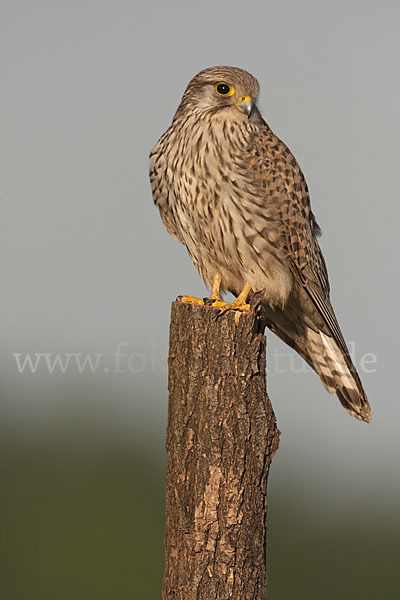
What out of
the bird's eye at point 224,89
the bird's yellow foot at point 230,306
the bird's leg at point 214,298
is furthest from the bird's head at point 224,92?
the bird's yellow foot at point 230,306

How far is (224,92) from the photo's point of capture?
4477 millimetres

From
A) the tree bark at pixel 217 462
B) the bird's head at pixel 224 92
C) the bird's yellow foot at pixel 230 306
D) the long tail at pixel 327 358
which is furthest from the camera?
the long tail at pixel 327 358

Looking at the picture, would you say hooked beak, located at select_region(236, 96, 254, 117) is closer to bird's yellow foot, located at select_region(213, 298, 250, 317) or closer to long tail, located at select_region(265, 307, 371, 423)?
bird's yellow foot, located at select_region(213, 298, 250, 317)

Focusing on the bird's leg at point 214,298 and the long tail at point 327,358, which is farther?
the long tail at point 327,358

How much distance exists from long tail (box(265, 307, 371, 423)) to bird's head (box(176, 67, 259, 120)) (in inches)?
47.8

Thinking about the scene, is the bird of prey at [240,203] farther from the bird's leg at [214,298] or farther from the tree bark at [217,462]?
A: the tree bark at [217,462]

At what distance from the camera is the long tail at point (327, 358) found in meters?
4.89

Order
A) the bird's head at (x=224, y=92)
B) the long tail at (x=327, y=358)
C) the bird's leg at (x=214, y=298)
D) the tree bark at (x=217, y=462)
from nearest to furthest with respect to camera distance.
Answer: the tree bark at (x=217, y=462), the bird's leg at (x=214, y=298), the bird's head at (x=224, y=92), the long tail at (x=327, y=358)

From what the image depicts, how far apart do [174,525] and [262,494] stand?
0.42 m

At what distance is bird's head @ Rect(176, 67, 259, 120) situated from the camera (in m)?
4.41

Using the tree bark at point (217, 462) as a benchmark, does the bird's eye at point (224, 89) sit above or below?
above

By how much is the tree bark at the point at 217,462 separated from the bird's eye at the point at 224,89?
1350mm

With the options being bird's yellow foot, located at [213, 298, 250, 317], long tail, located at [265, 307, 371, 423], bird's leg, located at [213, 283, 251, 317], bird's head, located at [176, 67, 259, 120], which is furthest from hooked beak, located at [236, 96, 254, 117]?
long tail, located at [265, 307, 371, 423]

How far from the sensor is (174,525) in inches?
146
